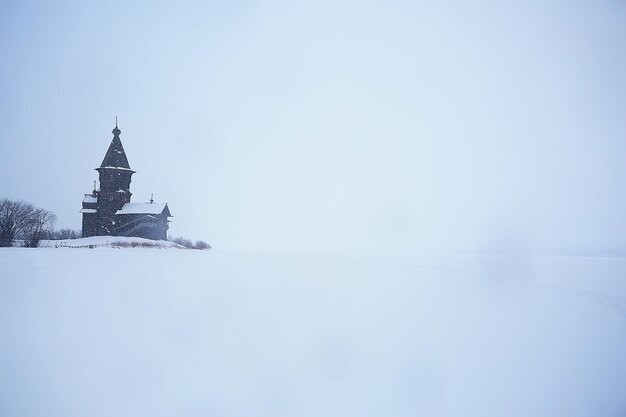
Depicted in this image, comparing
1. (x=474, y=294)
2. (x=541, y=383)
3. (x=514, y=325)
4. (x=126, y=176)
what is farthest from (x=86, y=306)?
(x=126, y=176)

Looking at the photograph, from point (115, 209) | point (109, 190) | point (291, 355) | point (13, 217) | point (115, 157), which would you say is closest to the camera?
point (291, 355)

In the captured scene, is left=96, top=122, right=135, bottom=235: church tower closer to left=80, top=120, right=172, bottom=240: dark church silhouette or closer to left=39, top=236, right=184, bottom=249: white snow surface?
left=80, top=120, right=172, bottom=240: dark church silhouette

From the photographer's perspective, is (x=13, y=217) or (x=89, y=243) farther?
(x=13, y=217)

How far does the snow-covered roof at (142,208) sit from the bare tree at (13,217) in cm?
899

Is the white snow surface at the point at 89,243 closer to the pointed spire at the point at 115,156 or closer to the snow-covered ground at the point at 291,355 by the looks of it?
the pointed spire at the point at 115,156

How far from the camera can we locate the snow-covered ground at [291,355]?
4.69m

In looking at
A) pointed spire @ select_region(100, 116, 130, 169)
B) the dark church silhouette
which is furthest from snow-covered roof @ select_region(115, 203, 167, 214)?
pointed spire @ select_region(100, 116, 130, 169)

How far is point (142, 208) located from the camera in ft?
150

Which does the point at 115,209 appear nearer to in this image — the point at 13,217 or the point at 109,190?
the point at 109,190

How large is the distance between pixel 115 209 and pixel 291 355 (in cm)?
4548

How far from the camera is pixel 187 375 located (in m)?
5.22

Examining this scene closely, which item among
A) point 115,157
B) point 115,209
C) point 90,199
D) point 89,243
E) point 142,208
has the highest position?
point 115,157

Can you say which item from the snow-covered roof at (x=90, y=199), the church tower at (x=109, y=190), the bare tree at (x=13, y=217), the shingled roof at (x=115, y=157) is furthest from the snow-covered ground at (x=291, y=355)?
the snow-covered roof at (x=90, y=199)

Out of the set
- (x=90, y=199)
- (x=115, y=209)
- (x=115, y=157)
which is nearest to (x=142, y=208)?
(x=115, y=209)
